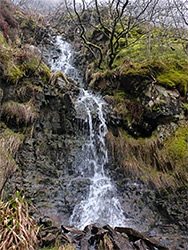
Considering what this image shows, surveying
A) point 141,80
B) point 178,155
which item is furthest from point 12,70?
point 178,155

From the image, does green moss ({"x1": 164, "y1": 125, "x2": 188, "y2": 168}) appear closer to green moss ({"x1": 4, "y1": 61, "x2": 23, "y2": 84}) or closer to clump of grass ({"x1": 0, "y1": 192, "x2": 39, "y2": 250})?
clump of grass ({"x1": 0, "y1": 192, "x2": 39, "y2": 250})

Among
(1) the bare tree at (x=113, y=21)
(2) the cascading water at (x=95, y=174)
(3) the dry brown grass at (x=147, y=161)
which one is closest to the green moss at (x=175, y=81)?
(3) the dry brown grass at (x=147, y=161)

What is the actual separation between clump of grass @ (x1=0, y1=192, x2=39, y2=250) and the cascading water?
76.1 inches

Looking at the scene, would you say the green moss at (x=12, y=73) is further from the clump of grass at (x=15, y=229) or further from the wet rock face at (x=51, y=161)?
the clump of grass at (x=15, y=229)

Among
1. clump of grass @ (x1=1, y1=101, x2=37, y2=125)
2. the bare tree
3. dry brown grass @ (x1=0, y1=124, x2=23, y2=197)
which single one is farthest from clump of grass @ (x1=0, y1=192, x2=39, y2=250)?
the bare tree

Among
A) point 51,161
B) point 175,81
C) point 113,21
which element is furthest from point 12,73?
point 113,21

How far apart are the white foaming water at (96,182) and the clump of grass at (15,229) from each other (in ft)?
6.30

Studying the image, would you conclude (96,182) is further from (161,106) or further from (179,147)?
(161,106)

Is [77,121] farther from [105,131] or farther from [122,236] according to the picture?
[122,236]

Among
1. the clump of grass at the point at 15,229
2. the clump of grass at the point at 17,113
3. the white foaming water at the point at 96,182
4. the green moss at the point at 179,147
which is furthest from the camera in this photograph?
the green moss at the point at 179,147

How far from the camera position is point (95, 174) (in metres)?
5.00

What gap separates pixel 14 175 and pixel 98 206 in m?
2.42

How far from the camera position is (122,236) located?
2889 millimetres

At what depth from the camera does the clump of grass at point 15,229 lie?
65.6 inches
